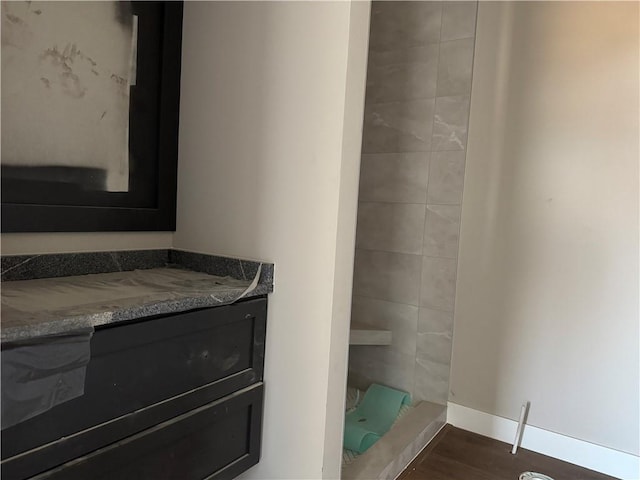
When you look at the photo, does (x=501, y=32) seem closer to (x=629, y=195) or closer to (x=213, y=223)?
(x=629, y=195)

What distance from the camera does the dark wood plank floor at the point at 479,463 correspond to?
182 cm

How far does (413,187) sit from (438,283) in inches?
19.1

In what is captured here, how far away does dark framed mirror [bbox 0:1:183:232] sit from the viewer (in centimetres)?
128

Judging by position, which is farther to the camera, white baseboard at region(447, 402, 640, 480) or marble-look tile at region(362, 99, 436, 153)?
marble-look tile at region(362, 99, 436, 153)

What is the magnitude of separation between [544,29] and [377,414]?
191 centimetres

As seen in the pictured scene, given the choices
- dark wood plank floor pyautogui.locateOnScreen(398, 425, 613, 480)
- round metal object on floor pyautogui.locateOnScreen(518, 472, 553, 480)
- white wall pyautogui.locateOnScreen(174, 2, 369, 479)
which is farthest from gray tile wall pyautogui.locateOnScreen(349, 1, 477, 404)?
white wall pyautogui.locateOnScreen(174, 2, 369, 479)

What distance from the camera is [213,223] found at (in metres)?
1.61

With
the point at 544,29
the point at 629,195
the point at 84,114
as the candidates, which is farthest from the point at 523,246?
the point at 84,114

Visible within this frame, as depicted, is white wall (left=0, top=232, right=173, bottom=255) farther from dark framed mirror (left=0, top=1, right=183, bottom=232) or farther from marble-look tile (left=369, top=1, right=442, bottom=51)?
marble-look tile (left=369, top=1, right=442, bottom=51)

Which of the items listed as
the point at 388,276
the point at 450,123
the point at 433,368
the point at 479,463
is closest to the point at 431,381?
the point at 433,368

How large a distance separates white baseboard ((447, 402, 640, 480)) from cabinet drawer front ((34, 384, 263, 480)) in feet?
3.81

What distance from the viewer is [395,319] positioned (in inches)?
92.4

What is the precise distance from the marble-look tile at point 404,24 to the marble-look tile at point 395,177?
553 millimetres

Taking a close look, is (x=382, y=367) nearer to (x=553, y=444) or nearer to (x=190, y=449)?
(x=553, y=444)
